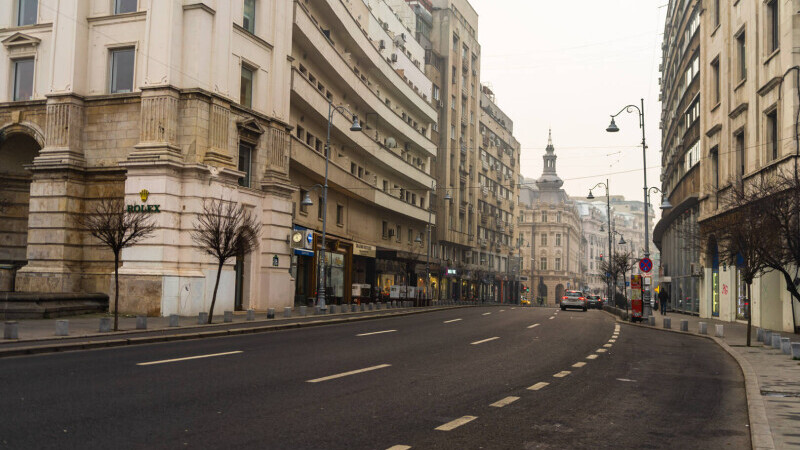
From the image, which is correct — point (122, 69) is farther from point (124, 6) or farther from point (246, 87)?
point (246, 87)

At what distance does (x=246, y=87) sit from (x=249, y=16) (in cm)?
342

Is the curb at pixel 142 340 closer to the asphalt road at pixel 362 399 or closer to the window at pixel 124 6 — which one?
the asphalt road at pixel 362 399

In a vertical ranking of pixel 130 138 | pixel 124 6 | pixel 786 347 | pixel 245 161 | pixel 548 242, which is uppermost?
pixel 124 6

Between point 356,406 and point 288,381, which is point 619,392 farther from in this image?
point 288,381

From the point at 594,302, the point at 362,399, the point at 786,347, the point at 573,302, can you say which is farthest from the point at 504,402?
the point at 594,302

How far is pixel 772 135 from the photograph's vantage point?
2770 centimetres

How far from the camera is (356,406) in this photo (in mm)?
8281

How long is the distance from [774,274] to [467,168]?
176ft

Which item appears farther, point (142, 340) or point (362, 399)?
point (142, 340)

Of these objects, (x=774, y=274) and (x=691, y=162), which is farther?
(x=691, y=162)

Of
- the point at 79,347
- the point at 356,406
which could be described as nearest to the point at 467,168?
the point at 79,347

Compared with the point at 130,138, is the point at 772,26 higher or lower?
higher

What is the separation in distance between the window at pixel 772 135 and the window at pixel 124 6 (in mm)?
25985

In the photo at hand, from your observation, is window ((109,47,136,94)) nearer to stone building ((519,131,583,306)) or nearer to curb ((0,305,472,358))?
curb ((0,305,472,358))
